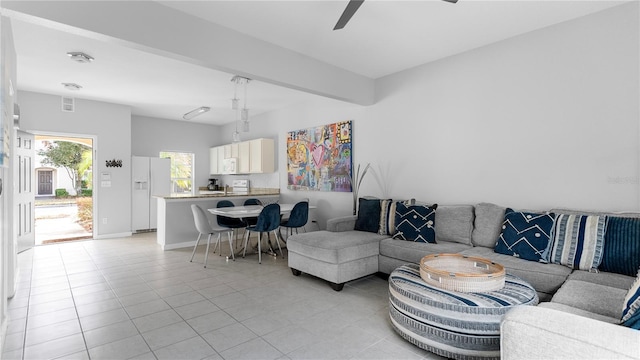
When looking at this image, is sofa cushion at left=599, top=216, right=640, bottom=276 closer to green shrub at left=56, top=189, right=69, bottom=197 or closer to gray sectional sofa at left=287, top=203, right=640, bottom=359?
gray sectional sofa at left=287, top=203, right=640, bottom=359

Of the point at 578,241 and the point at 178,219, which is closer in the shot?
the point at 578,241

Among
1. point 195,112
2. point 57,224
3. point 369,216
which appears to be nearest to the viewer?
point 369,216

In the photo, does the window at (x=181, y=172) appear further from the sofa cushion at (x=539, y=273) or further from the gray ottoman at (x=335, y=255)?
the sofa cushion at (x=539, y=273)

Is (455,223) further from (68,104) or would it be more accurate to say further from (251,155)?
(68,104)

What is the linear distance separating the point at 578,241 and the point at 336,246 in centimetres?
212

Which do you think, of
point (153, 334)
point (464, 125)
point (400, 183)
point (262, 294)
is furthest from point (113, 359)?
point (464, 125)

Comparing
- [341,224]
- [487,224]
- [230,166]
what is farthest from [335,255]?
[230,166]

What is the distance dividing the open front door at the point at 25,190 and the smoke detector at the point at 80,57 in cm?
201

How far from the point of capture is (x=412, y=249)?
3.34m

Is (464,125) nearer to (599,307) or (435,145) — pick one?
(435,145)

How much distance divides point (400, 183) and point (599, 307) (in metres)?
2.74

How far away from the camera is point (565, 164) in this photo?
303 centimetres

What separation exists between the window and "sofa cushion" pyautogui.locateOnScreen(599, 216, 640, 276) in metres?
8.23

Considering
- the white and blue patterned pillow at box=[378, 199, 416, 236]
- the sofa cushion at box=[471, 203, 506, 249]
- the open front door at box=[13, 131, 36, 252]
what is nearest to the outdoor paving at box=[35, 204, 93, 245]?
the open front door at box=[13, 131, 36, 252]
